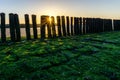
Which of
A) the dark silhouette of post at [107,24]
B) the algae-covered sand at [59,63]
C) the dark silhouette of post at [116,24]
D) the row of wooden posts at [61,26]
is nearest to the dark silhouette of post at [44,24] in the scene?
the row of wooden posts at [61,26]

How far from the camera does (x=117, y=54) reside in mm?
11469

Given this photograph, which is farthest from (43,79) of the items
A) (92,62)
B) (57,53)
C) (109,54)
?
(109,54)

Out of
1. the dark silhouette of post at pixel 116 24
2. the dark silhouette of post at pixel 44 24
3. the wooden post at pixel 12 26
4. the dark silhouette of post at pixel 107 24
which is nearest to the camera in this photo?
the wooden post at pixel 12 26

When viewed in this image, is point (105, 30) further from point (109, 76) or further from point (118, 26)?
point (109, 76)

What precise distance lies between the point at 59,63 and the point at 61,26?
373 inches

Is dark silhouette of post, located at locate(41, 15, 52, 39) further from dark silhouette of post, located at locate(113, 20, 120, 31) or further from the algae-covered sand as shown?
dark silhouette of post, located at locate(113, 20, 120, 31)

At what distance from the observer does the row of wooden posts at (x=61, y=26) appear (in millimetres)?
14961

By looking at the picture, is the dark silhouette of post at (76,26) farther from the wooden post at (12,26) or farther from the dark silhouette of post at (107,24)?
the wooden post at (12,26)

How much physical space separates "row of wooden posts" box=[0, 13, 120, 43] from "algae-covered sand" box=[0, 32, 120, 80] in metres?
3.04

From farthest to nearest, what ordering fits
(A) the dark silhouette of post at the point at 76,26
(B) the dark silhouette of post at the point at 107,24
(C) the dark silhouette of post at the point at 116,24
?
(C) the dark silhouette of post at the point at 116,24 → (B) the dark silhouette of post at the point at 107,24 → (A) the dark silhouette of post at the point at 76,26

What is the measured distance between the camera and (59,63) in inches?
376

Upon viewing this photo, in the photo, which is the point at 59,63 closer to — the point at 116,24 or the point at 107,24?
the point at 107,24

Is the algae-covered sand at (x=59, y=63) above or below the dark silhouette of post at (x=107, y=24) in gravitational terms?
below

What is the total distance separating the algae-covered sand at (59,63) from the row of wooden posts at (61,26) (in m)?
3.04
